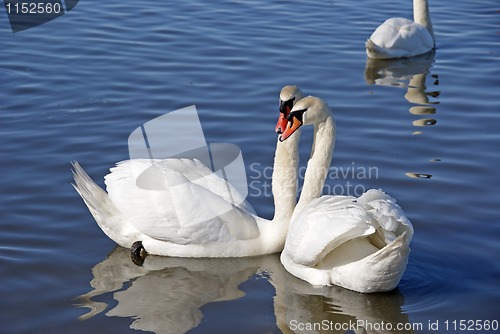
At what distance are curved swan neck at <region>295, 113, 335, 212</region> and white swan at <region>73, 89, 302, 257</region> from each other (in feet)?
0.48

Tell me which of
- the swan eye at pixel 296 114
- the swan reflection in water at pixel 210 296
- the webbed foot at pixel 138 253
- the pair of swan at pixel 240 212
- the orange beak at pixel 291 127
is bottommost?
the swan reflection in water at pixel 210 296

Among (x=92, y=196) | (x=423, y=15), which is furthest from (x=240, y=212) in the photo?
(x=423, y=15)

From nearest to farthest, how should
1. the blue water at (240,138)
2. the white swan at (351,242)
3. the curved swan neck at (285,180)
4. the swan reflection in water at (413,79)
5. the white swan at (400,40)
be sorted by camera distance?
1. the white swan at (351,242)
2. the blue water at (240,138)
3. the curved swan neck at (285,180)
4. the swan reflection in water at (413,79)
5. the white swan at (400,40)

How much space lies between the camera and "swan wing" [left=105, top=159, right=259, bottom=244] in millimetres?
7527

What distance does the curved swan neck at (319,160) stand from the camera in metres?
7.72

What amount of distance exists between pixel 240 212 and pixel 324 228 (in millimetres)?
1040

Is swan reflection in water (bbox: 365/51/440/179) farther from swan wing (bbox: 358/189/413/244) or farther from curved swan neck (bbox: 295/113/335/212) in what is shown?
swan wing (bbox: 358/189/413/244)

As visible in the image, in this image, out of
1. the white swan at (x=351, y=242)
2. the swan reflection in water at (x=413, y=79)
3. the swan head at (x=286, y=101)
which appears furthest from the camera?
the swan reflection in water at (x=413, y=79)

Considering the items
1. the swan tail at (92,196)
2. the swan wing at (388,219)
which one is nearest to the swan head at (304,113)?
the swan wing at (388,219)

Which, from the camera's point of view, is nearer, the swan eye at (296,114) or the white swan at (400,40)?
the swan eye at (296,114)

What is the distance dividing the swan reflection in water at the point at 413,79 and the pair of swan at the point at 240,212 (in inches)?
122

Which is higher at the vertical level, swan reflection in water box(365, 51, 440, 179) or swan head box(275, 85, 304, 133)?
swan head box(275, 85, 304, 133)

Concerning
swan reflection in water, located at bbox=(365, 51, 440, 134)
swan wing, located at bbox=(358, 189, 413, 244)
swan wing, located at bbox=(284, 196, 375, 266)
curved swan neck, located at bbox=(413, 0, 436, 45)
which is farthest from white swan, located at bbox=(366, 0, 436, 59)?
swan wing, located at bbox=(358, 189, 413, 244)

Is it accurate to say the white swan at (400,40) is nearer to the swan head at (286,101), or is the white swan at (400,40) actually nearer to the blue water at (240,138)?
the blue water at (240,138)
